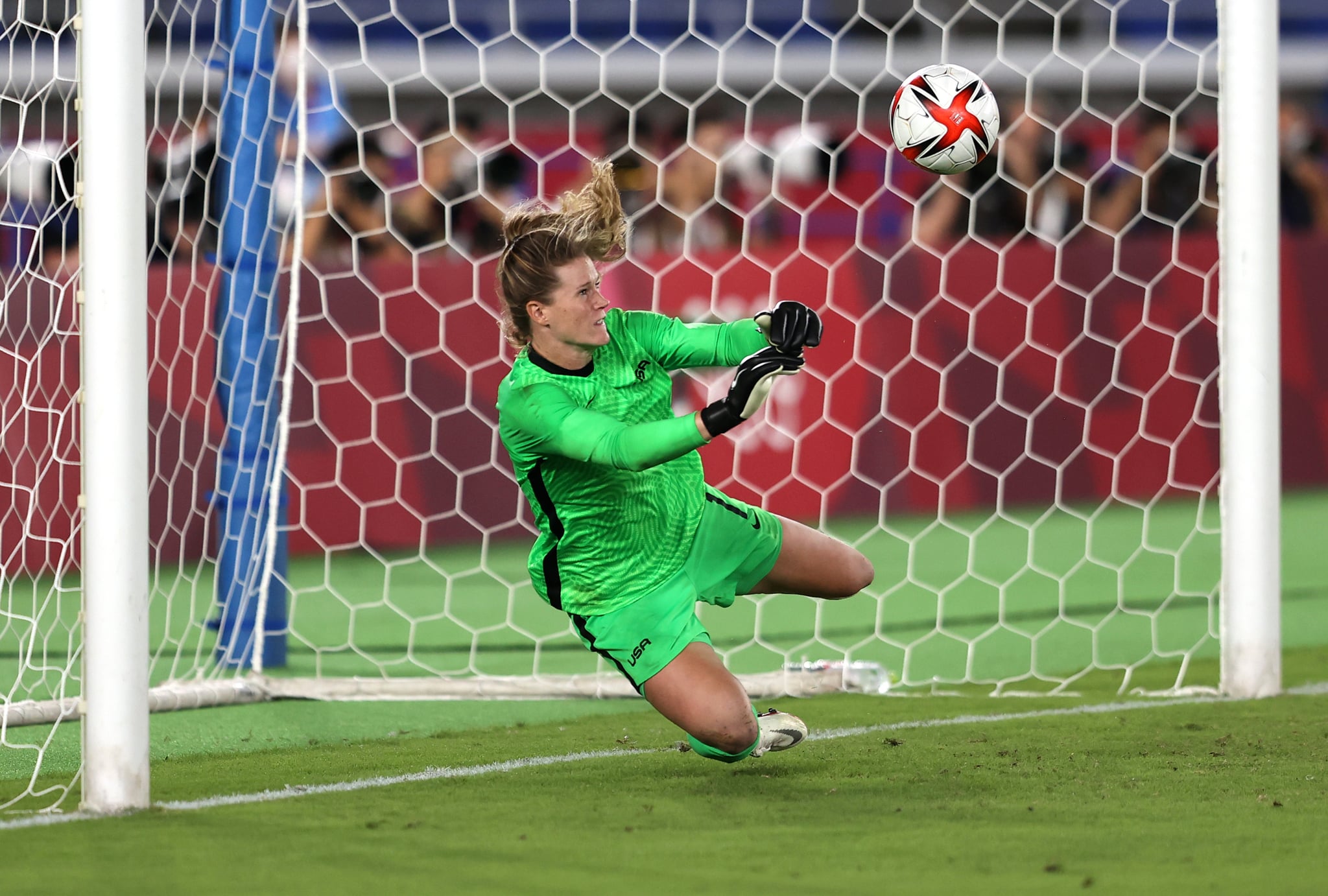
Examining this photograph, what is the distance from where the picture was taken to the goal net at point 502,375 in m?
5.89

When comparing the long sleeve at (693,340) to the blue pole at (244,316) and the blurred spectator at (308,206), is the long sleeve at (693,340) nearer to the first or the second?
the blue pole at (244,316)

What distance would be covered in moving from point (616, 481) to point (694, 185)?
587cm

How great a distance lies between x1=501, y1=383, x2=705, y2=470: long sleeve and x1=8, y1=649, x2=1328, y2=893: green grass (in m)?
0.80

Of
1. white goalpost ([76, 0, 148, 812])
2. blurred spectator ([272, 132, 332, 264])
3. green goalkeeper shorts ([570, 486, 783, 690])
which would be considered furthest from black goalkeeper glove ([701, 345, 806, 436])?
blurred spectator ([272, 132, 332, 264])

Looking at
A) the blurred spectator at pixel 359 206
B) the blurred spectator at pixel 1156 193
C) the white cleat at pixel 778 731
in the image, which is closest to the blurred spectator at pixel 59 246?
the white cleat at pixel 778 731

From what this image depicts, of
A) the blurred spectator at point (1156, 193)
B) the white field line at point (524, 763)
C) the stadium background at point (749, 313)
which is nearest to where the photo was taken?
the white field line at point (524, 763)

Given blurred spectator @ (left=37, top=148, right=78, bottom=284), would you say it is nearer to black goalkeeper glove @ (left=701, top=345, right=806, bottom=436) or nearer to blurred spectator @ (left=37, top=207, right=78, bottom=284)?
blurred spectator @ (left=37, top=207, right=78, bottom=284)

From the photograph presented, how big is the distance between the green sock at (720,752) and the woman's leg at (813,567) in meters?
0.51

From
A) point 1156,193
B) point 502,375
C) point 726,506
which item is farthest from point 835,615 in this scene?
point 1156,193

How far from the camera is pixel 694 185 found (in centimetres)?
1013

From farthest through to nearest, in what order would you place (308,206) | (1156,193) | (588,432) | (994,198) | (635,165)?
1. (1156,193)
2. (994,198)
3. (635,165)
4. (308,206)
5. (588,432)

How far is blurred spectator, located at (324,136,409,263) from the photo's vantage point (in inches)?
356

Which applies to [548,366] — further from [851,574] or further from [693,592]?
[851,574]

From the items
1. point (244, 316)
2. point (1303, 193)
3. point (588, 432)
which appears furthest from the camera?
point (1303, 193)
